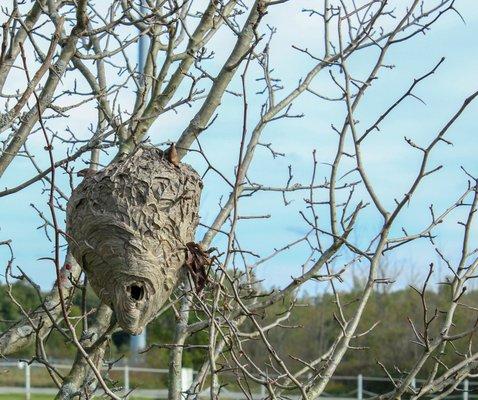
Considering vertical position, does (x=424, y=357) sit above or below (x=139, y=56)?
below

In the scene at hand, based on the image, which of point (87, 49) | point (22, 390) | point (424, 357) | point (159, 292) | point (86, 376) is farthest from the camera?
point (22, 390)

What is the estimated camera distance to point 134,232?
3451 millimetres

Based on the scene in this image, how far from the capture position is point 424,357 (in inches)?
125

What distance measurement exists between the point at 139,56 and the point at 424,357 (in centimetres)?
430

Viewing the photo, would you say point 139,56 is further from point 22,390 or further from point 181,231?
point 22,390

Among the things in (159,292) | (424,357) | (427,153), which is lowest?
(424,357)

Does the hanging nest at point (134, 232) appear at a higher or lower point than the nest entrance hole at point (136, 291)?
higher

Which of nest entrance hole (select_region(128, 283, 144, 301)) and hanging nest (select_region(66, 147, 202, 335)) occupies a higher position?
hanging nest (select_region(66, 147, 202, 335))

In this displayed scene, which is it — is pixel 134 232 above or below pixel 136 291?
above

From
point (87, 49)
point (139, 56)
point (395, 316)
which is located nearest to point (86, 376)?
point (87, 49)

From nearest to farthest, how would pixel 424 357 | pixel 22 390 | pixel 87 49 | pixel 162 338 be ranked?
pixel 424 357 < pixel 87 49 < pixel 162 338 < pixel 22 390

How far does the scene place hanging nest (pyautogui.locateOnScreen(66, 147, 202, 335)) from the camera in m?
3.46

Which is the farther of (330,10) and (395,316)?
(395,316)

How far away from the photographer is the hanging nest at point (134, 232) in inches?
136
